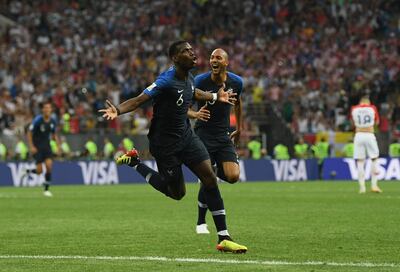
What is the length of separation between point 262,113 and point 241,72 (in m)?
2.45

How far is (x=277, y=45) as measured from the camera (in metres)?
46.4

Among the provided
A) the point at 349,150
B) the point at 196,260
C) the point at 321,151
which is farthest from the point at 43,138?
the point at 196,260

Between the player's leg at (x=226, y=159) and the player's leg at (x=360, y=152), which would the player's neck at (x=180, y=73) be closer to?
the player's leg at (x=226, y=159)

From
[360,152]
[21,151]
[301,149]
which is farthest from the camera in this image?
[301,149]

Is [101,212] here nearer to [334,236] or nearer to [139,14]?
[334,236]

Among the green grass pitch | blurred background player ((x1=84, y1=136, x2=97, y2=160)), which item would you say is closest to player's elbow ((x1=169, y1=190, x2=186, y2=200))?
the green grass pitch

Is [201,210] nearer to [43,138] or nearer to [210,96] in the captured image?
[210,96]

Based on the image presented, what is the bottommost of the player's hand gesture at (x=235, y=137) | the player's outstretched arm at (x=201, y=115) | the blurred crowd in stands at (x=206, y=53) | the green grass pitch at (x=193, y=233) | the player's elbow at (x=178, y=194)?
the green grass pitch at (x=193, y=233)

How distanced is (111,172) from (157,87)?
1022 inches

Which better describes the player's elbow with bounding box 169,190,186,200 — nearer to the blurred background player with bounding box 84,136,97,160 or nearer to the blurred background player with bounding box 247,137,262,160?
the blurred background player with bounding box 84,136,97,160

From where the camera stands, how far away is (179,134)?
1233cm

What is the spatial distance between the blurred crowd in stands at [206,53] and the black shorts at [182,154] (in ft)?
83.8

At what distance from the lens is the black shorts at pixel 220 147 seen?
14.3m

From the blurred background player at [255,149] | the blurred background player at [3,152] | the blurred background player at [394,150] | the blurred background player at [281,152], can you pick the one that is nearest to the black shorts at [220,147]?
the blurred background player at [3,152]
